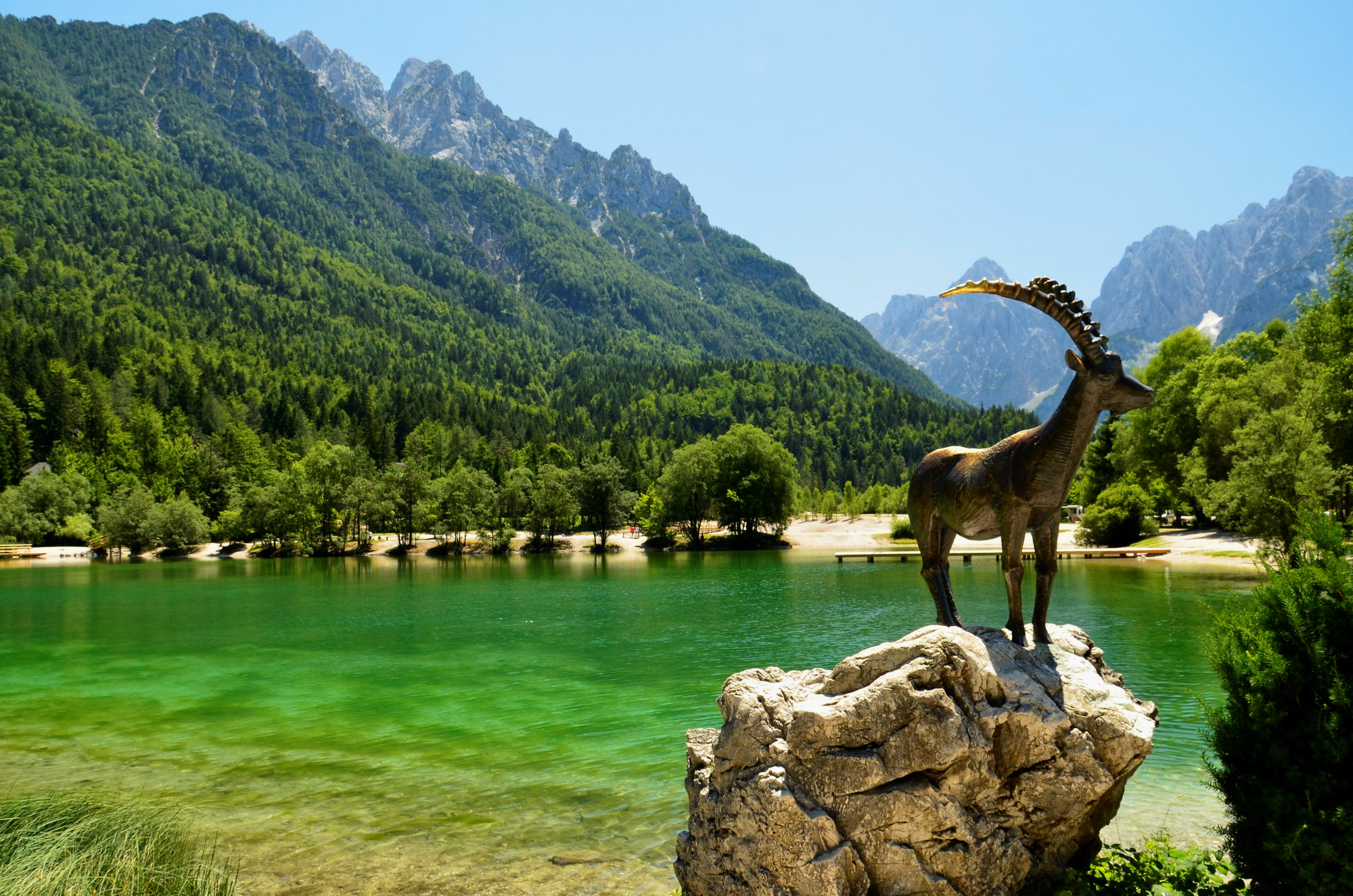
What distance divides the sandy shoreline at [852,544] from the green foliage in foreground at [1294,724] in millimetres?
48127

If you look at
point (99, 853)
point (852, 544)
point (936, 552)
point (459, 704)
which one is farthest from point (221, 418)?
point (936, 552)

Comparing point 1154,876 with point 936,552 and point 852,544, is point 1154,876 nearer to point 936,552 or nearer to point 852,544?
point 936,552

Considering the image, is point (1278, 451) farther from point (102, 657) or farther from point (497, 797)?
point (102, 657)

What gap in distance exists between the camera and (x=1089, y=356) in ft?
24.7

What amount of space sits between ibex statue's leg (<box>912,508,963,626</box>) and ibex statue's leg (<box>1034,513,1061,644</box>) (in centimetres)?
107

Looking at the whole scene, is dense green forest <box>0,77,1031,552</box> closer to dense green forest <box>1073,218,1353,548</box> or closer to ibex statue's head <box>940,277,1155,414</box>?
dense green forest <box>1073,218,1353,548</box>

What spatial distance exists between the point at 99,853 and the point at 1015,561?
9.61 m

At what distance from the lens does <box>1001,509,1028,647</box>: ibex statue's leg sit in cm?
766

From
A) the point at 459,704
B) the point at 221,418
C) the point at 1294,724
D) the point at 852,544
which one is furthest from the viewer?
the point at 221,418

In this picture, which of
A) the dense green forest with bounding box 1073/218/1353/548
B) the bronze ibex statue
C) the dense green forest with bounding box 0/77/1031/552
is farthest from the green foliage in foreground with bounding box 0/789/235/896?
the dense green forest with bounding box 0/77/1031/552

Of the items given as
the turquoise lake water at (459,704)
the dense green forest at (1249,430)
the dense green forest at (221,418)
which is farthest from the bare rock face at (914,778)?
the dense green forest at (221,418)

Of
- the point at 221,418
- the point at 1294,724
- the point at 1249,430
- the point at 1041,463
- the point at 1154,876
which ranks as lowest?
the point at 1154,876

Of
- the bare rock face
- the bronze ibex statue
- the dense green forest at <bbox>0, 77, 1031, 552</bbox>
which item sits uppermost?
the dense green forest at <bbox>0, 77, 1031, 552</bbox>

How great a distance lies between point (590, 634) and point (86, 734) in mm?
16968
